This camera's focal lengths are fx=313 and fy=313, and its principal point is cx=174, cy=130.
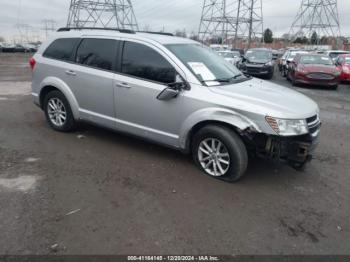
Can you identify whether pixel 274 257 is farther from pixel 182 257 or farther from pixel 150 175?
pixel 150 175

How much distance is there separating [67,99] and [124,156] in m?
1.57

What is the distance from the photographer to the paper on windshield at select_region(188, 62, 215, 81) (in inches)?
173

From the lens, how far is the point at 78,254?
273 centimetres

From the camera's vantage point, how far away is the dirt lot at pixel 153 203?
9.62 feet

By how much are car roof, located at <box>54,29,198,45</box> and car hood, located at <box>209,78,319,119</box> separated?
4.02 ft

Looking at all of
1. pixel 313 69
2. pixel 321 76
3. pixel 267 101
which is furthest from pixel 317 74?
pixel 267 101

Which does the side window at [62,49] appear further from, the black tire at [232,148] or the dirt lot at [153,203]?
the black tire at [232,148]

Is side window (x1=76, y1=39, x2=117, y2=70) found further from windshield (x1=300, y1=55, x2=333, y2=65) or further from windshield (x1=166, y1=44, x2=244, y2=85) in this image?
windshield (x1=300, y1=55, x2=333, y2=65)

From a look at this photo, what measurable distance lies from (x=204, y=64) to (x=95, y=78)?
177 centimetres

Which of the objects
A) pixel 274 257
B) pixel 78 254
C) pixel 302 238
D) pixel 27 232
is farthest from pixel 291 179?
pixel 27 232

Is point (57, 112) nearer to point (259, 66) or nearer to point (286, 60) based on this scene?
point (259, 66)

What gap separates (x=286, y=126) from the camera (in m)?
3.76

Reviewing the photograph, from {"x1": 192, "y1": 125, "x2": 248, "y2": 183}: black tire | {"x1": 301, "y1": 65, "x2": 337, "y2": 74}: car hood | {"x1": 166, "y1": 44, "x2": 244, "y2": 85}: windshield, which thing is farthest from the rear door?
{"x1": 301, "y1": 65, "x2": 337, "y2": 74}: car hood

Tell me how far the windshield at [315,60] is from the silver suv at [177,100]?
1040 centimetres
